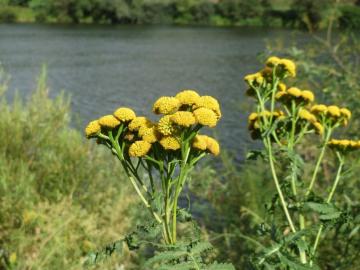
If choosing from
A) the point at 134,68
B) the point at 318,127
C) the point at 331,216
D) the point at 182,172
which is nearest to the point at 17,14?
the point at 134,68

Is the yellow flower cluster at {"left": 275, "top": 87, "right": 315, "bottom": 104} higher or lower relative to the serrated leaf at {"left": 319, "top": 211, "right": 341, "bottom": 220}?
higher

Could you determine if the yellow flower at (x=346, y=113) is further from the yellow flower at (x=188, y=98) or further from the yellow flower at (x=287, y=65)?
the yellow flower at (x=188, y=98)

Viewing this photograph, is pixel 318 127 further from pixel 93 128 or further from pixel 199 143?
pixel 93 128

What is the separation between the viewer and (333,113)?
98.6 inches

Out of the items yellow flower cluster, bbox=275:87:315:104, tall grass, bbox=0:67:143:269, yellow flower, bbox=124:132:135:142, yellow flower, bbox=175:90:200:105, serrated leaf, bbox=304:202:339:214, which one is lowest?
tall grass, bbox=0:67:143:269

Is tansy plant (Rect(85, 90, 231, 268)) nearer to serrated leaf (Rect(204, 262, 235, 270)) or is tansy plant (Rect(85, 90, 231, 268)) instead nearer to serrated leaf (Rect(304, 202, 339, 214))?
serrated leaf (Rect(204, 262, 235, 270))

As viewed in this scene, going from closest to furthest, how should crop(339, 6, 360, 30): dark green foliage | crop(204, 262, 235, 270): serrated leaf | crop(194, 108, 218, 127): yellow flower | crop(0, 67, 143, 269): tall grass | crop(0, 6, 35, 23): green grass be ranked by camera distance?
crop(204, 262, 235, 270): serrated leaf → crop(194, 108, 218, 127): yellow flower → crop(339, 6, 360, 30): dark green foliage → crop(0, 67, 143, 269): tall grass → crop(0, 6, 35, 23): green grass

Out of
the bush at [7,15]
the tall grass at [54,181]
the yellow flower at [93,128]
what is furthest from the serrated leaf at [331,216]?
the bush at [7,15]

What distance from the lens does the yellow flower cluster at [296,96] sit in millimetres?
2426

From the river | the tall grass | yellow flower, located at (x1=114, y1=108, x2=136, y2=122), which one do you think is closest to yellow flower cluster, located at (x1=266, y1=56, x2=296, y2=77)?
yellow flower, located at (x1=114, y1=108, x2=136, y2=122)

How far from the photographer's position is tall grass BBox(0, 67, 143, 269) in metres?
5.43

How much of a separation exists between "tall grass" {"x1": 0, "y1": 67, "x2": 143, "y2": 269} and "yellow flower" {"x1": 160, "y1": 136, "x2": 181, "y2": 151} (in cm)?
395

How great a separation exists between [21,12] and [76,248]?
183ft

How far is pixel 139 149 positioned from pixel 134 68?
25.5m
